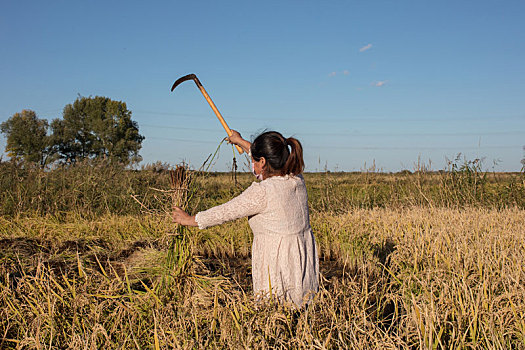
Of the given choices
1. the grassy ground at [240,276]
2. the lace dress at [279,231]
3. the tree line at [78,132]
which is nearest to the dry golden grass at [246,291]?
the grassy ground at [240,276]

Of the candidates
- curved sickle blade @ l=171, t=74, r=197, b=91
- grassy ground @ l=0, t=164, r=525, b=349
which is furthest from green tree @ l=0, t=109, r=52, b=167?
curved sickle blade @ l=171, t=74, r=197, b=91

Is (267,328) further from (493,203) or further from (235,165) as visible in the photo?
(493,203)

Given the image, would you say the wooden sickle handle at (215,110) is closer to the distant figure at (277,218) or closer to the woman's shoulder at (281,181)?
the distant figure at (277,218)

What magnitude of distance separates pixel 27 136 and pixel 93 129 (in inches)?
206

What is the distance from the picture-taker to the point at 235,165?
11.0 ft

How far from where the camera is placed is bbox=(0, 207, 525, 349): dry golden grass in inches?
92.1

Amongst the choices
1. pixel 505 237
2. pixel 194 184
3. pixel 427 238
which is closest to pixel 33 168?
pixel 194 184

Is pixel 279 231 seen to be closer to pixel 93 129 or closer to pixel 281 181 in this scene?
pixel 281 181

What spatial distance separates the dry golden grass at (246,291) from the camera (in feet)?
7.68

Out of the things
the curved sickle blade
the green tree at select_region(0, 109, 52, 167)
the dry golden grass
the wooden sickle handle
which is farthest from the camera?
the green tree at select_region(0, 109, 52, 167)

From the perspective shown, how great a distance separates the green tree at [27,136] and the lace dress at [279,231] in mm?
36661

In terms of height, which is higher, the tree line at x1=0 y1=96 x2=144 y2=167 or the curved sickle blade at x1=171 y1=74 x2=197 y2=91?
the tree line at x1=0 y1=96 x2=144 y2=167

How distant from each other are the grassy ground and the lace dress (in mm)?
154

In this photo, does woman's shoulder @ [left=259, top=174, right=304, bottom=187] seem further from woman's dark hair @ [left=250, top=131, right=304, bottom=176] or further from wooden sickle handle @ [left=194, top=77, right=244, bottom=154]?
wooden sickle handle @ [left=194, top=77, right=244, bottom=154]
